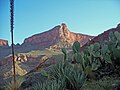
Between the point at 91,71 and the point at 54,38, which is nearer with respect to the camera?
the point at 91,71

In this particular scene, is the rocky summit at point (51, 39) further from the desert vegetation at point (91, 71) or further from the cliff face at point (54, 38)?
the desert vegetation at point (91, 71)

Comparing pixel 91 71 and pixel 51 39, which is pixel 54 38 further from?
pixel 91 71

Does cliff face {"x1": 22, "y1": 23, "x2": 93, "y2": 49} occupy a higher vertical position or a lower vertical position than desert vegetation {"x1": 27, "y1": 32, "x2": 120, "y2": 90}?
higher

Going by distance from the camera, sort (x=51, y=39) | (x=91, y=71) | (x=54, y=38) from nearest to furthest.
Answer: (x=91, y=71)
(x=54, y=38)
(x=51, y=39)

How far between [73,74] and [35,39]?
124 metres

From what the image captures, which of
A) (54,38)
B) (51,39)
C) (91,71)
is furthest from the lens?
(51,39)

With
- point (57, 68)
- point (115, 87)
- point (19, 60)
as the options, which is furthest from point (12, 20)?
point (19, 60)

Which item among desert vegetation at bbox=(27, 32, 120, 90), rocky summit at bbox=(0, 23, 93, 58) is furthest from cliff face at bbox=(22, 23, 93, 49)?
desert vegetation at bbox=(27, 32, 120, 90)

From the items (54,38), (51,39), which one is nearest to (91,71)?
(54,38)

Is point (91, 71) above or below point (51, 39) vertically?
below

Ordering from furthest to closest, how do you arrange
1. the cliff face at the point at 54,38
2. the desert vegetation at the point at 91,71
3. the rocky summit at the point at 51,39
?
1. the cliff face at the point at 54,38
2. the rocky summit at the point at 51,39
3. the desert vegetation at the point at 91,71

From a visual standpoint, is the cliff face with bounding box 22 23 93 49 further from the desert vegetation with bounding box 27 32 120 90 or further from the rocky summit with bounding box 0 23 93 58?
the desert vegetation with bounding box 27 32 120 90

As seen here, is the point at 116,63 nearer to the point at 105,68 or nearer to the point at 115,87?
the point at 105,68

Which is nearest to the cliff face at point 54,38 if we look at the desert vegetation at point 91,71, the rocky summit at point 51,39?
the rocky summit at point 51,39
